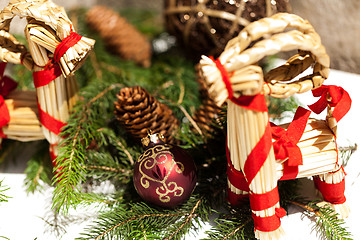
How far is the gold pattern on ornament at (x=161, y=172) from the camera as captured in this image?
0.59 m

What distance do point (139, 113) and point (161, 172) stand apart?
0.46ft

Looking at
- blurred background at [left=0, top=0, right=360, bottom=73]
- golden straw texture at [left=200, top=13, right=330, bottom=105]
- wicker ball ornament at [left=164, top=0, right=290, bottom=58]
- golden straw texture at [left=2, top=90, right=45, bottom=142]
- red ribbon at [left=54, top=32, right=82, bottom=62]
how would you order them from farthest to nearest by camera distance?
blurred background at [left=0, top=0, right=360, bottom=73] → wicker ball ornament at [left=164, top=0, right=290, bottom=58] → golden straw texture at [left=2, top=90, right=45, bottom=142] → red ribbon at [left=54, top=32, right=82, bottom=62] → golden straw texture at [left=200, top=13, right=330, bottom=105]

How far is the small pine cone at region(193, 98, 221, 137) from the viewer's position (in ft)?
2.45

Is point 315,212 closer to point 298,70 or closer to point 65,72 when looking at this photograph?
point 298,70

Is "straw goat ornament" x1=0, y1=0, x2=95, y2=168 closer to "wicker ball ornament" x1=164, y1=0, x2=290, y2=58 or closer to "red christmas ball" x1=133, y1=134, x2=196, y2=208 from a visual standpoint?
"red christmas ball" x1=133, y1=134, x2=196, y2=208

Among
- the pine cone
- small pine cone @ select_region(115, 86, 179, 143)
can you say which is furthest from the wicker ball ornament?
small pine cone @ select_region(115, 86, 179, 143)

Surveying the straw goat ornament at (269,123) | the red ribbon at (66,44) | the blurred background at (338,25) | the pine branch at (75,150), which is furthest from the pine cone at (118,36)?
the straw goat ornament at (269,123)

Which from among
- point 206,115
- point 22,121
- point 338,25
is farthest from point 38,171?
point 338,25

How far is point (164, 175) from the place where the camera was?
591 mm

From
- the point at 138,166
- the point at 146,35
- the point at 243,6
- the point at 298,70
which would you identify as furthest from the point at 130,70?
the point at 298,70

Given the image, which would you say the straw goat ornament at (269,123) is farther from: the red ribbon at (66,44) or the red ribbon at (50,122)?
the red ribbon at (50,122)

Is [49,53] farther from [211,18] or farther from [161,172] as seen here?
[211,18]

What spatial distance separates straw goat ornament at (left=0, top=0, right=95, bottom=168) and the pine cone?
396 millimetres

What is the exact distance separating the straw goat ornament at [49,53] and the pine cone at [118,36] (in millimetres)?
396
